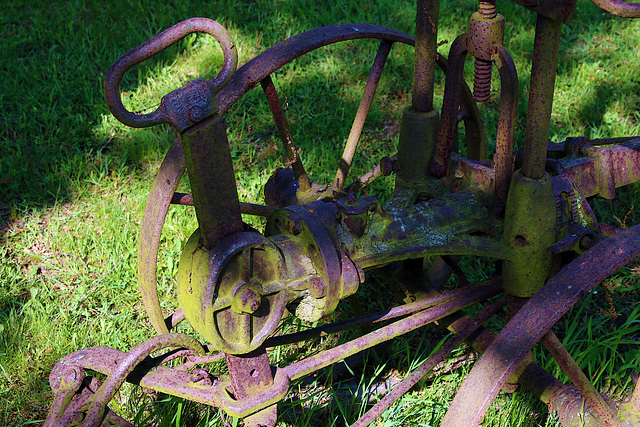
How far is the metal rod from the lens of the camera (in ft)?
6.44

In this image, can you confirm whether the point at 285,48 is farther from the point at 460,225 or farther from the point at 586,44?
the point at 586,44

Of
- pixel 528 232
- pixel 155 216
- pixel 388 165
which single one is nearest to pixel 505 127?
pixel 528 232

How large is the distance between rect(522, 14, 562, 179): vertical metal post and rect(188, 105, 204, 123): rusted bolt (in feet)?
2.80

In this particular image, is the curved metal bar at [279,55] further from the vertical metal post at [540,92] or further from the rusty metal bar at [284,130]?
the vertical metal post at [540,92]

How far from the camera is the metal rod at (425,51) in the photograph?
196 cm

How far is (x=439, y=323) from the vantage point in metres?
2.17

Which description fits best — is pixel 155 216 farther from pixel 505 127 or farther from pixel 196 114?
pixel 505 127

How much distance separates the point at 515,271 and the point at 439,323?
350 mm

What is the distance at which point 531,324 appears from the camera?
164 centimetres

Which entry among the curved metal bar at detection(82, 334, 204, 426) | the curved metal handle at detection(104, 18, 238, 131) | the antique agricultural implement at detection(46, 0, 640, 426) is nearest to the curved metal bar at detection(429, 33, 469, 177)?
the antique agricultural implement at detection(46, 0, 640, 426)

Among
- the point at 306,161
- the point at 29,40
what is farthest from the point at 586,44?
the point at 29,40

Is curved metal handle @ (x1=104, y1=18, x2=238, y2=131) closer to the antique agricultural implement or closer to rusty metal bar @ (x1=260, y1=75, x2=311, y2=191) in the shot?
the antique agricultural implement

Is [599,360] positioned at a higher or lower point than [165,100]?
lower

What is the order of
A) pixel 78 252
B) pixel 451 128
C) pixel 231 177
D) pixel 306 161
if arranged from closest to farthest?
pixel 231 177
pixel 451 128
pixel 78 252
pixel 306 161
